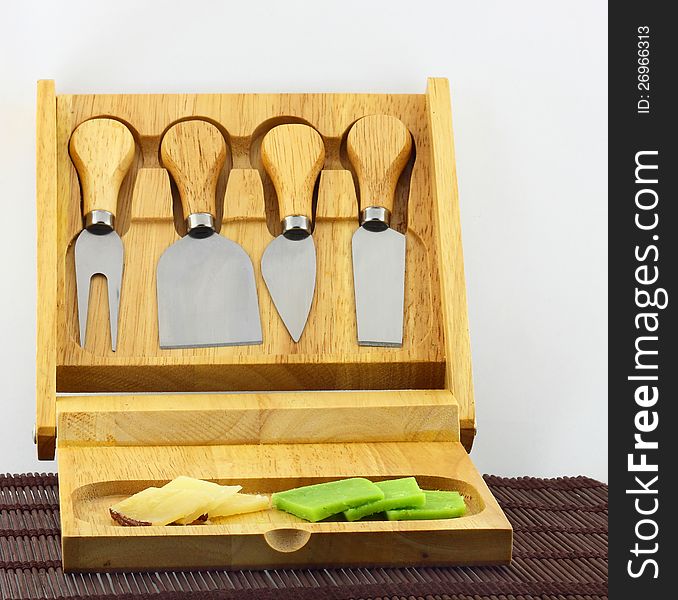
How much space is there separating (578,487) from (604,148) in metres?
0.36

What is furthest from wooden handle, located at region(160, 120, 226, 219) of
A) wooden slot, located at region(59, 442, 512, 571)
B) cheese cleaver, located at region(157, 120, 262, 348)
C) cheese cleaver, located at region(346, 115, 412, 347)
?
wooden slot, located at region(59, 442, 512, 571)

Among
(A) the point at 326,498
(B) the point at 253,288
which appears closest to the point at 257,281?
(B) the point at 253,288

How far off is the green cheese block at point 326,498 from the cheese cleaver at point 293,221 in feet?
0.69

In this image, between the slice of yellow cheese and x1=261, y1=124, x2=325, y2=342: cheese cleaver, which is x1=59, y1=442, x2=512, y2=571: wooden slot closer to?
the slice of yellow cheese

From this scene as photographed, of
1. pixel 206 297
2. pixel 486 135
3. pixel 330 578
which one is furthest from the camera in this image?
pixel 486 135

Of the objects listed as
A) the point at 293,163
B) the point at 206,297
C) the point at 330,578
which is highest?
the point at 293,163

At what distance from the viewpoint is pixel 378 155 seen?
3.06 feet

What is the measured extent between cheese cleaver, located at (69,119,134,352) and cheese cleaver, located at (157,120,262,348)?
38mm

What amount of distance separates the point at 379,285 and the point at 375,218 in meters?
0.06

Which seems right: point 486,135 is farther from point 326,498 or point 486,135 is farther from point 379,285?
point 326,498

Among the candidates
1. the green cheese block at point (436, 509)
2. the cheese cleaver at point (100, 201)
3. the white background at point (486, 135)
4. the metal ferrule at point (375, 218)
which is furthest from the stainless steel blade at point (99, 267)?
the green cheese block at point (436, 509)

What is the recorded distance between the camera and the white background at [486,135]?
970 millimetres

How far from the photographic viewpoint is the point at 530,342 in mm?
1020

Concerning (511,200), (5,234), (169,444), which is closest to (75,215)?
(5,234)
